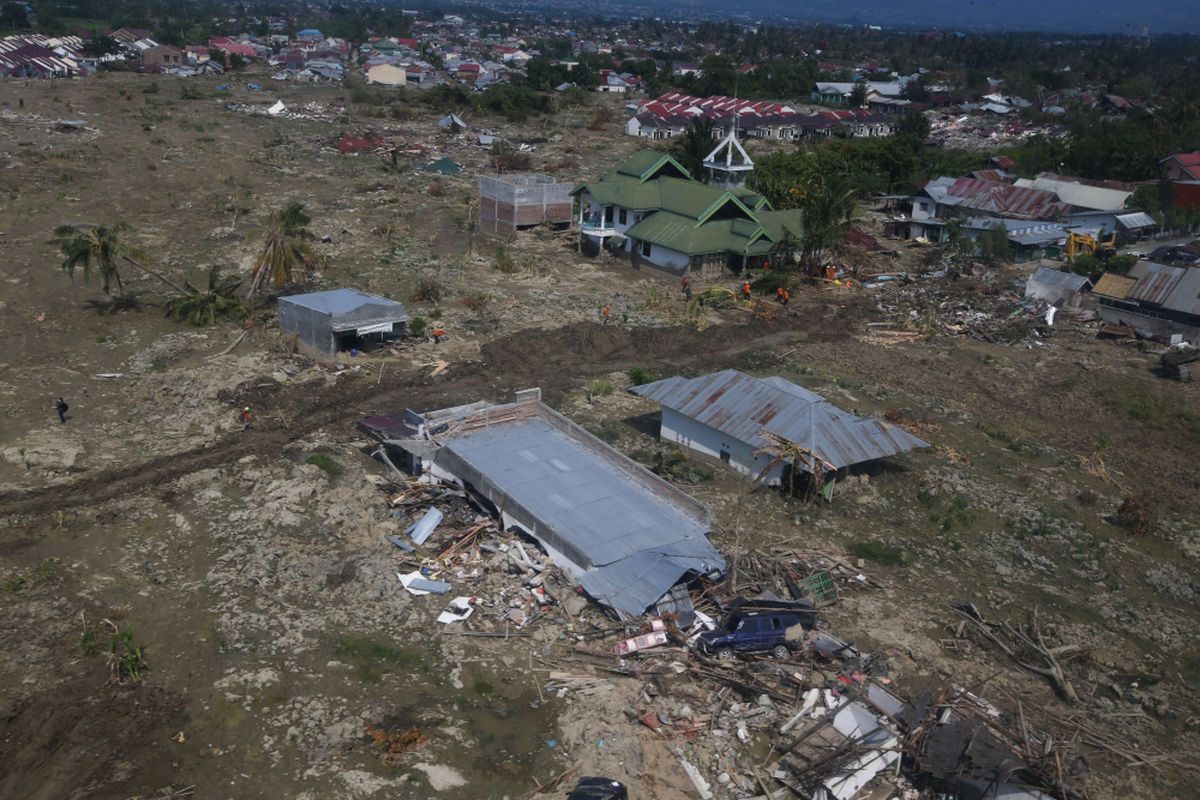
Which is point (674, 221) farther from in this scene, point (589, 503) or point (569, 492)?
point (589, 503)

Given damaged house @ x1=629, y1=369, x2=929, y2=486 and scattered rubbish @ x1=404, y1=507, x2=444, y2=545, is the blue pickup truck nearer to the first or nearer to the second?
damaged house @ x1=629, y1=369, x2=929, y2=486

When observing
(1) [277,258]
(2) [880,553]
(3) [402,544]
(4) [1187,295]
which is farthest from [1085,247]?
(3) [402,544]

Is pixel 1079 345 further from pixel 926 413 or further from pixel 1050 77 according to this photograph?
pixel 1050 77

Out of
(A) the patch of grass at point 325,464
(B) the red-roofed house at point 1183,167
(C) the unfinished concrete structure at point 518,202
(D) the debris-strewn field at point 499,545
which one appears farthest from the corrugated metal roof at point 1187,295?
(A) the patch of grass at point 325,464

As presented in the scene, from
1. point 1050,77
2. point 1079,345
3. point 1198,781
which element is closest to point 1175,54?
point 1050,77

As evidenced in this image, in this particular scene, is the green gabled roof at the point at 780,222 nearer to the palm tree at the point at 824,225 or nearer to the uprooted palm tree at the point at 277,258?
the palm tree at the point at 824,225
